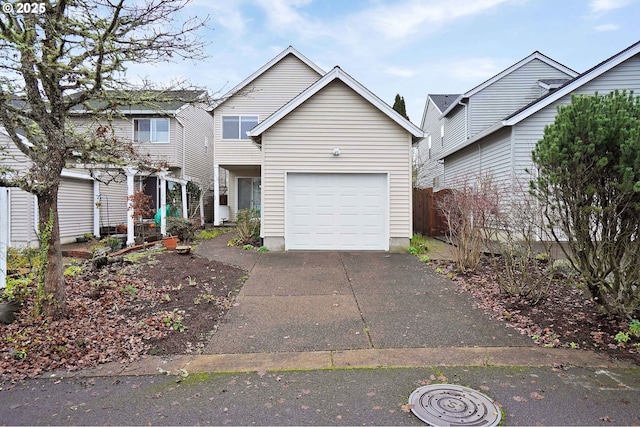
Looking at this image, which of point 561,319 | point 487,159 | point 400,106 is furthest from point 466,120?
point 561,319

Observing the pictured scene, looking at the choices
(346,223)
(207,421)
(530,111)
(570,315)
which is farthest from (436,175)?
(207,421)

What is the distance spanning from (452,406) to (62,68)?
5611 mm

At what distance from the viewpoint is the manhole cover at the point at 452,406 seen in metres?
2.84

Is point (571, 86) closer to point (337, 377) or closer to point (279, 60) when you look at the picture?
point (279, 60)

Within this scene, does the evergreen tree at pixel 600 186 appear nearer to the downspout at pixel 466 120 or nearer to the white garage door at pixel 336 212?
the white garage door at pixel 336 212

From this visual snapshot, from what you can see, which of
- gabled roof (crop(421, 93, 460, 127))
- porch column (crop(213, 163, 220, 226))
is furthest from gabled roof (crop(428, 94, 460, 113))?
porch column (crop(213, 163, 220, 226))

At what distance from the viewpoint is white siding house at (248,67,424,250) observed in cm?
Answer: 1066

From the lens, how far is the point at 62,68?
14.6 feet

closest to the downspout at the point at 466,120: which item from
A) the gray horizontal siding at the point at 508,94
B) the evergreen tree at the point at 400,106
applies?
the gray horizontal siding at the point at 508,94

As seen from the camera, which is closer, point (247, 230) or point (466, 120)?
point (247, 230)

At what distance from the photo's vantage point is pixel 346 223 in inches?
422

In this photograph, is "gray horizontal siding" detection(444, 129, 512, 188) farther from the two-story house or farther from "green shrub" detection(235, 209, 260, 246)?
the two-story house

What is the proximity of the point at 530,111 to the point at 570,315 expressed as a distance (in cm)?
797

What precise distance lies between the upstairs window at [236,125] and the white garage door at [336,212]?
7.25m
